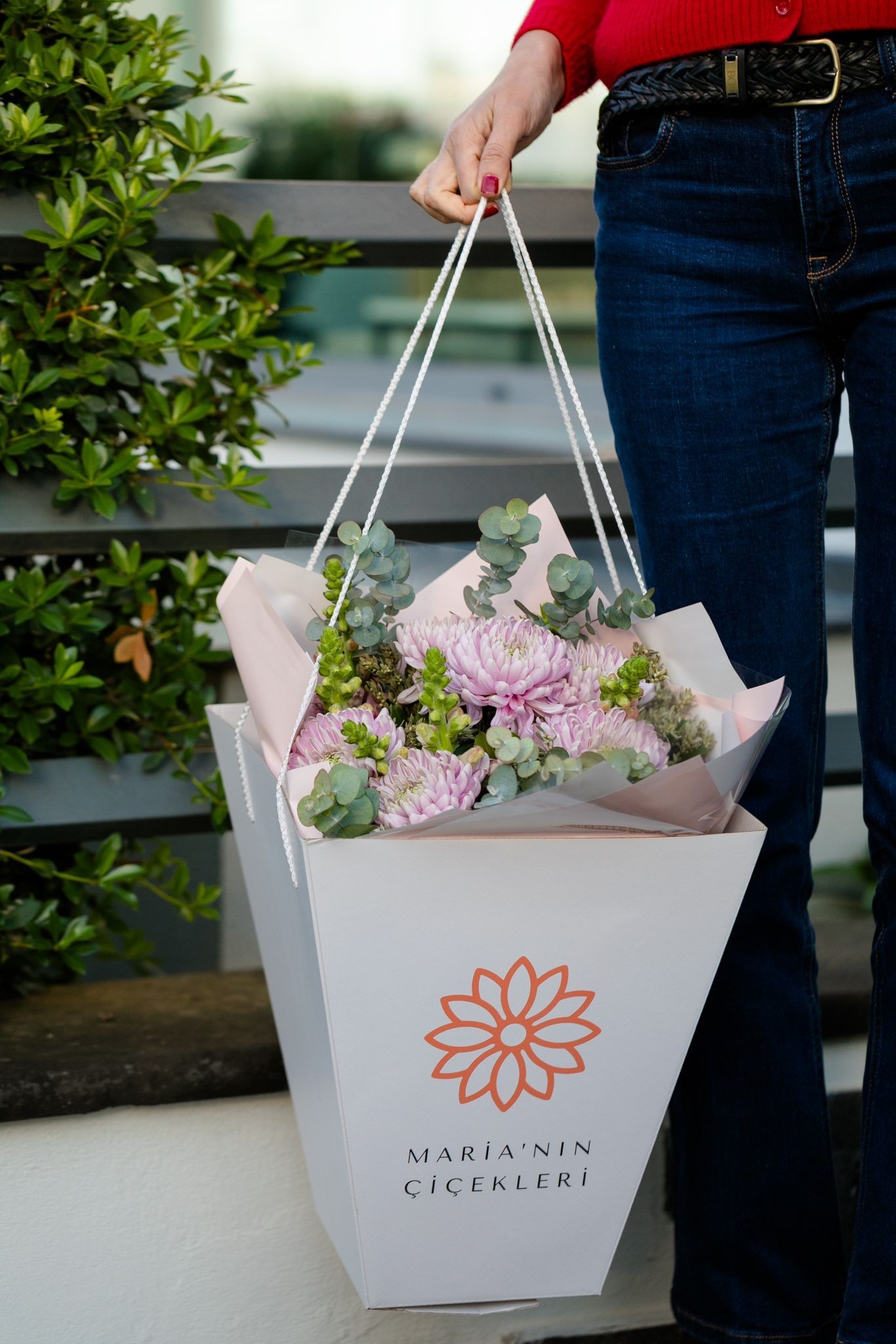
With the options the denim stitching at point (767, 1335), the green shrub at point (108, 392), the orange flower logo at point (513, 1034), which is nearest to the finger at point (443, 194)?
the green shrub at point (108, 392)

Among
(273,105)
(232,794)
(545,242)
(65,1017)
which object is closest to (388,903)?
(232,794)

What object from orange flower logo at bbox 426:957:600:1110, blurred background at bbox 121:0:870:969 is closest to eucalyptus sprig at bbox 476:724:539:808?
orange flower logo at bbox 426:957:600:1110

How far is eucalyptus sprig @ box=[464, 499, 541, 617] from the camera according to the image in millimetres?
829

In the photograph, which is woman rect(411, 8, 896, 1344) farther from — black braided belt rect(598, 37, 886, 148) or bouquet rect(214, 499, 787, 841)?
bouquet rect(214, 499, 787, 841)

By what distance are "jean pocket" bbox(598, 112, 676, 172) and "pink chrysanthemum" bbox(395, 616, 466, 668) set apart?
1.28 ft

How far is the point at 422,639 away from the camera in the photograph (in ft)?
2.62

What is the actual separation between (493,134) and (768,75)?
0.19 metres

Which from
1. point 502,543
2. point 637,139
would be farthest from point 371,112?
point 502,543

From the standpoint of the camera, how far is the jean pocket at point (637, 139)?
0.92 meters

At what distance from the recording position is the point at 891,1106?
926 millimetres

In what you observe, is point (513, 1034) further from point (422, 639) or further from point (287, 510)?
point (287, 510)

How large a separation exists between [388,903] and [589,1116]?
205mm

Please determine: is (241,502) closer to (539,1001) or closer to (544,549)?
(544,549)

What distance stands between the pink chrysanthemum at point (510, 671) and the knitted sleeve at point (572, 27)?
1.64 ft
